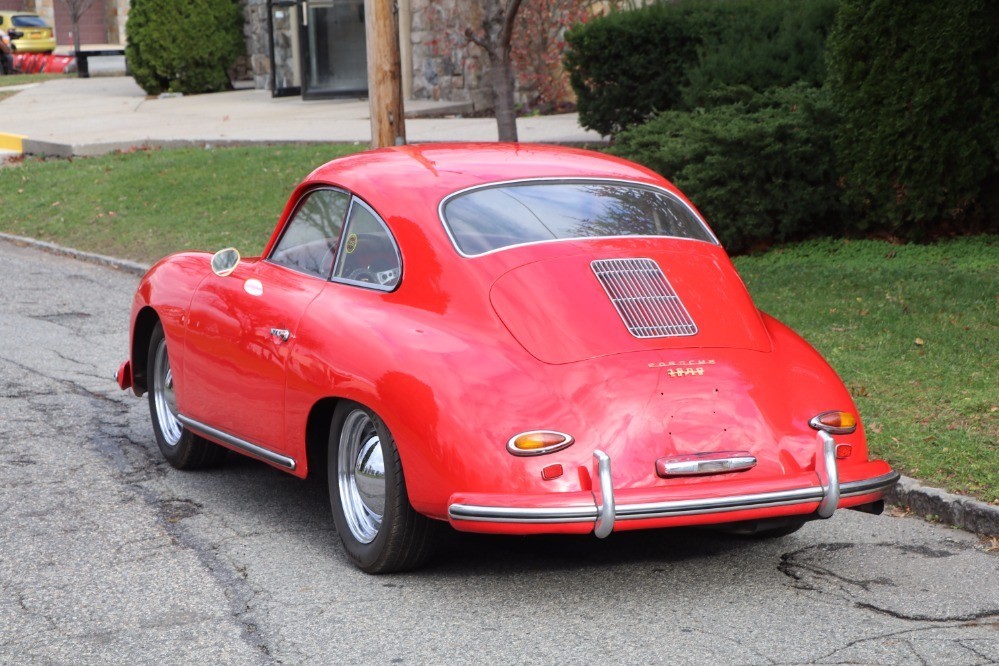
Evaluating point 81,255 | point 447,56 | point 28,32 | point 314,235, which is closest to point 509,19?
point 81,255

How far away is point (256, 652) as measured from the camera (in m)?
4.35

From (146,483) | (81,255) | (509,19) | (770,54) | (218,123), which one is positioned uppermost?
A: (509,19)

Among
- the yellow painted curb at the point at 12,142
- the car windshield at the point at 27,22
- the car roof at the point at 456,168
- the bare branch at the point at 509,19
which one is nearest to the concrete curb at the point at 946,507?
the car roof at the point at 456,168

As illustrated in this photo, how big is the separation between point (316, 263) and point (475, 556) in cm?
153

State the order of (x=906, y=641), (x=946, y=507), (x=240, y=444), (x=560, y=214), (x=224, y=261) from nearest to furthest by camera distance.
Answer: (x=906, y=641) < (x=560, y=214) < (x=946, y=507) < (x=240, y=444) < (x=224, y=261)

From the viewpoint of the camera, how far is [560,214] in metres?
5.52

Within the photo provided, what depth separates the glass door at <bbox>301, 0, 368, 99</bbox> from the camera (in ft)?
81.4

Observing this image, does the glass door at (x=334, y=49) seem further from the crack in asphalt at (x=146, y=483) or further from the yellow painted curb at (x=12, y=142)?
the crack in asphalt at (x=146, y=483)

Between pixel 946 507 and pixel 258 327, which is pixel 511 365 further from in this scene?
pixel 946 507

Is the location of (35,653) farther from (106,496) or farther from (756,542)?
(756,542)

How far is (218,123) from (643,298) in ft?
58.9

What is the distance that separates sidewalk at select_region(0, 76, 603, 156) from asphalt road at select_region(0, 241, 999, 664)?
10926 mm

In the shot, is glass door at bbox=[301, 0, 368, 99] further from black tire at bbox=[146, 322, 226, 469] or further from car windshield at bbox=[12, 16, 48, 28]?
car windshield at bbox=[12, 16, 48, 28]

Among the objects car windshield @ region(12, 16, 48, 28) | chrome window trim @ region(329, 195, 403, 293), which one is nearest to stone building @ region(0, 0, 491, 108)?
chrome window trim @ region(329, 195, 403, 293)
